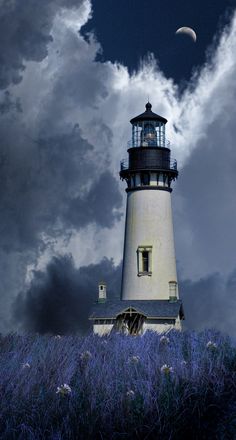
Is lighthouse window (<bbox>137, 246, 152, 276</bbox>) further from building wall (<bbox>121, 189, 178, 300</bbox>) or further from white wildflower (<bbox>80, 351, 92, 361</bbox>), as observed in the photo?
white wildflower (<bbox>80, 351, 92, 361</bbox>)

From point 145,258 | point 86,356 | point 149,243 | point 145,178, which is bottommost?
point 86,356

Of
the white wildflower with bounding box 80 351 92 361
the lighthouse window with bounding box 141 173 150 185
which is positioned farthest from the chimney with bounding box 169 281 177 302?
the white wildflower with bounding box 80 351 92 361

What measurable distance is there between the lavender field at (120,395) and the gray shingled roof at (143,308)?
87.0 feet

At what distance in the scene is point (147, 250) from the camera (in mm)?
42250

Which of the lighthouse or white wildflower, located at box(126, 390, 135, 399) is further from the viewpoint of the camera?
the lighthouse

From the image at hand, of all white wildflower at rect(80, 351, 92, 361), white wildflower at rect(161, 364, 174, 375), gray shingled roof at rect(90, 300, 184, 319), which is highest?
gray shingled roof at rect(90, 300, 184, 319)

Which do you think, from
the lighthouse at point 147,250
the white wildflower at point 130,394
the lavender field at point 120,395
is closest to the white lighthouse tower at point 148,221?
the lighthouse at point 147,250

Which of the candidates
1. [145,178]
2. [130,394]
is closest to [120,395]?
[130,394]

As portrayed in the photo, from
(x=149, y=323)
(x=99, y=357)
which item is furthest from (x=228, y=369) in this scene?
(x=149, y=323)

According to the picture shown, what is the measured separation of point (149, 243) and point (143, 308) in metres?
3.57

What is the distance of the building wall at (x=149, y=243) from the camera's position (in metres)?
42.2

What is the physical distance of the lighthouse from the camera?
41156 millimetres

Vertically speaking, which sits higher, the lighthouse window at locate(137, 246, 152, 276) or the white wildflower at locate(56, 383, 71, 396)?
the lighthouse window at locate(137, 246, 152, 276)

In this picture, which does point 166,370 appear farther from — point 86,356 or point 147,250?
point 147,250
